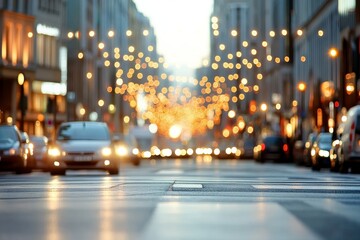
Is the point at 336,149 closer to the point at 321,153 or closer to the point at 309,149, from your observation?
the point at 321,153

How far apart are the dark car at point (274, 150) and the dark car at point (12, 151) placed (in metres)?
34.9

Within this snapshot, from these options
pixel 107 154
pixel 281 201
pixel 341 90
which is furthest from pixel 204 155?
pixel 281 201

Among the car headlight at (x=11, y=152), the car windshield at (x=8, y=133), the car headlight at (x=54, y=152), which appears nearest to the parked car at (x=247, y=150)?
the car windshield at (x=8, y=133)

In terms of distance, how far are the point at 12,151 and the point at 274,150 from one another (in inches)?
1465

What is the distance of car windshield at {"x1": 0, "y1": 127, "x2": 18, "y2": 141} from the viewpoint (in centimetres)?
3775

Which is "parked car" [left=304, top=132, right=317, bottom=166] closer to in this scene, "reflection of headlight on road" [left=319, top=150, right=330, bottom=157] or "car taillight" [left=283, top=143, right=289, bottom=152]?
"reflection of headlight on road" [left=319, top=150, right=330, bottom=157]

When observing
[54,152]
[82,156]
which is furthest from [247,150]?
[82,156]

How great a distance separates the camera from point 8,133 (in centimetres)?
3784

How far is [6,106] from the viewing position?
3467 inches

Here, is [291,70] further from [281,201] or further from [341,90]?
[281,201]

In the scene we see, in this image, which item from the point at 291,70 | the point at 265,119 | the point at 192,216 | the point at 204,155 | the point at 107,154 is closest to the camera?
the point at 192,216

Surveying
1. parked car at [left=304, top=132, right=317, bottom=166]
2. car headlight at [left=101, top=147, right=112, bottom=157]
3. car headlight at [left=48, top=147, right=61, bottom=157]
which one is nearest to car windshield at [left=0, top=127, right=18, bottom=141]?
car headlight at [left=48, top=147, right=61, bottom=157]

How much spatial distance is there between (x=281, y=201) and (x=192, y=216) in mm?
3701

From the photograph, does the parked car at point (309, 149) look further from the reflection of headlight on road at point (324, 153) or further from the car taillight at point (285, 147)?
the car taillight at point (285, 147)
